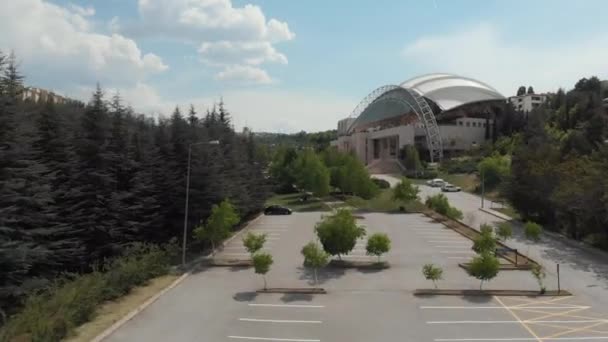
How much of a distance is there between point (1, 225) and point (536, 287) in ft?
68.2

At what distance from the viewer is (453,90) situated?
106 m

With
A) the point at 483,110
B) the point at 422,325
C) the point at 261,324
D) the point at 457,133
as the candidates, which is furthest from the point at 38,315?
the point at 483,110

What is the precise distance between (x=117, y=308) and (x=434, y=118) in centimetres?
8584

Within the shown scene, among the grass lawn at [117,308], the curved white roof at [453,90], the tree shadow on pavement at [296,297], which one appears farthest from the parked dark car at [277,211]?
the curved white roof at [453,90]

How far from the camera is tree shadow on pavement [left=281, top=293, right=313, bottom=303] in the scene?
1888cm

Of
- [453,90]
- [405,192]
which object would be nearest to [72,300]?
[405,192]

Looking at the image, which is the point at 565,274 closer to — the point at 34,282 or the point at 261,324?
the point at 261,324

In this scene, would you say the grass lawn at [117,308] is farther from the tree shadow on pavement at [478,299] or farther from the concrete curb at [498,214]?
the concrete curb at [498,214]

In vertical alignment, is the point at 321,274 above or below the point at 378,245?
below

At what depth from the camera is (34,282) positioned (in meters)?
17.1

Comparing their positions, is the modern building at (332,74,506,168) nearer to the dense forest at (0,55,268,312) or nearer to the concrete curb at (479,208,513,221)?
the concrete curb at (479,208,513,221)

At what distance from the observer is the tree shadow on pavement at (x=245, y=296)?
19062 mm

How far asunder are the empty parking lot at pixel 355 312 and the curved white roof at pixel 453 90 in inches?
3285

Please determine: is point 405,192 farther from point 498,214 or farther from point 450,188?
point 450,188
